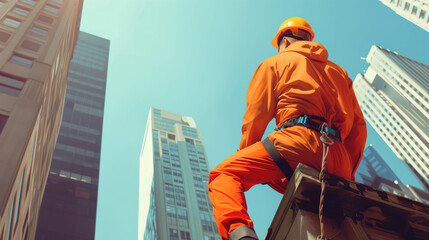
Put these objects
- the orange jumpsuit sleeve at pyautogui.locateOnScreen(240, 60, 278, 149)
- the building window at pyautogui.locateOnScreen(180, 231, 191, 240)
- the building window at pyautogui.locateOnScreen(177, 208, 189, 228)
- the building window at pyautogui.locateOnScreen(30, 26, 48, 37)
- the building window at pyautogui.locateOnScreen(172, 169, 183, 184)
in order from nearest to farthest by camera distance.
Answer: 1. the orange jumpsuit sleeve at pyautogui.locateOnScreen(240, 60, 278, 149)
2. the building window at pyautogui.locateOnScreen(30, 26, 48, 37)
3. the building window at pyautogui.locateOnScreen(180, 231, 191, 240)
4. the building window at pyautogui.locateOnScreen(177, 208, 189, 228)
5. the building window at pyautogui.locateOnScreen(172, 169, 183, 184)

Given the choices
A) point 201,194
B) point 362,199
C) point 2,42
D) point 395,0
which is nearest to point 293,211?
point 362,199

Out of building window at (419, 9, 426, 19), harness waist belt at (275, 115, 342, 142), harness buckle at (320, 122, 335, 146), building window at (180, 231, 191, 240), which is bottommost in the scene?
harness buckle at (320, 122, 335, 146)

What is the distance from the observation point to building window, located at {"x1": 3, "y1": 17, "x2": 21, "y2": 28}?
114 feet

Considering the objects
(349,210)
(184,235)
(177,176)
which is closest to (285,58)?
(349,210)

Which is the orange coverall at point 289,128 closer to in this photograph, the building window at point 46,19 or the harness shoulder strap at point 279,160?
the harness shoulder strap at point 279,160

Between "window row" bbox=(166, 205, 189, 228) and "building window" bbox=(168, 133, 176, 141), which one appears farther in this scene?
"building window" bbox=(168, 133, 176, 141)

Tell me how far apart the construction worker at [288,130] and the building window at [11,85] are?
1057 inches

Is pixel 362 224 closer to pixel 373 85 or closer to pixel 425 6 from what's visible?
pixel 425 6

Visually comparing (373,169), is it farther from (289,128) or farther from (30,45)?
(289,128)

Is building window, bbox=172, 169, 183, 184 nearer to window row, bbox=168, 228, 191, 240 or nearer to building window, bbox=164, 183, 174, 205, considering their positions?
building window, bbox=164, 183, 174, 205

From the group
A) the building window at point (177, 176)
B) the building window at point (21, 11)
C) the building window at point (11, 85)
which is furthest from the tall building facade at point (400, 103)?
the building window at point (11, 85)

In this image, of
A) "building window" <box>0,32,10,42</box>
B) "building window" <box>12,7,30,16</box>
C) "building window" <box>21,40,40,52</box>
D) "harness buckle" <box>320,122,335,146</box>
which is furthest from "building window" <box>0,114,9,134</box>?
"harness buckle" <box>320,122,335,146</box>

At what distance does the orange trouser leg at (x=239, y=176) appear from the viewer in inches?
127

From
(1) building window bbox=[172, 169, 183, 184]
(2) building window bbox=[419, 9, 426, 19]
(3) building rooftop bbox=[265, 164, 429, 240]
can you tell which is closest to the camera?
(3) building rooftop bbox=[265, 164, 429, 240]
